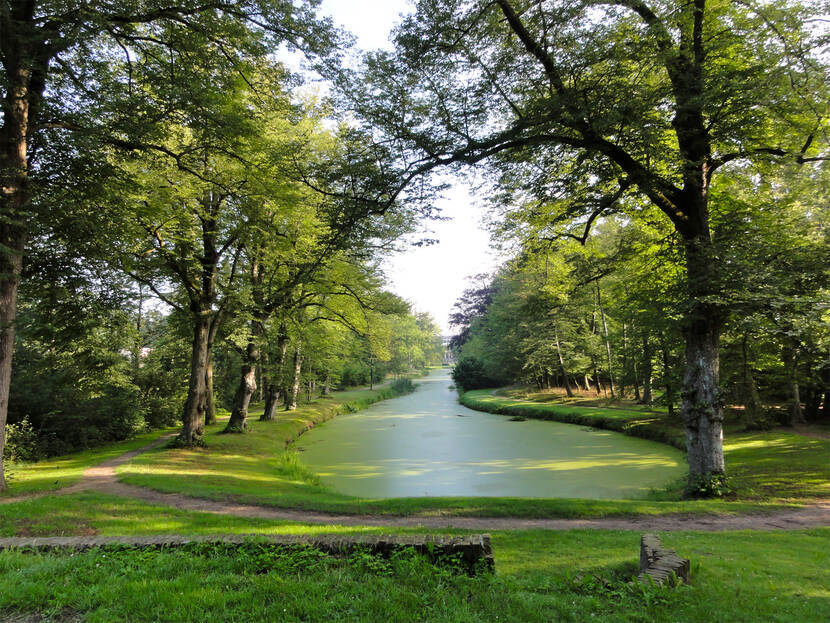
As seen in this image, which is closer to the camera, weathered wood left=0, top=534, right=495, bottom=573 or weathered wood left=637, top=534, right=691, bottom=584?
weathered wood left=637, top=534, right=691, bottom=584

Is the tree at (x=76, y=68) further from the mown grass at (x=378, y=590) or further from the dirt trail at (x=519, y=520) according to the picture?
the mown grass at (x=378, y=590)

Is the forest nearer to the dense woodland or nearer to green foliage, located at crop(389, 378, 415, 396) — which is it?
the dense woodland

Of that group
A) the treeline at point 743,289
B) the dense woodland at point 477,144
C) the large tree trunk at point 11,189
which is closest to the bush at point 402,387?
the treeline at point 743,289

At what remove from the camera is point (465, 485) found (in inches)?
407

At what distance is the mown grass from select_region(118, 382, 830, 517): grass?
2868 millimetres

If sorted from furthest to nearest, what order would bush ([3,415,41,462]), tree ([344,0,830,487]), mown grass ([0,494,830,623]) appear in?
1. bush ([3,415,41,462])
2. tree ([344,0,830,487])
3. mown grass ([0,494,830,623])

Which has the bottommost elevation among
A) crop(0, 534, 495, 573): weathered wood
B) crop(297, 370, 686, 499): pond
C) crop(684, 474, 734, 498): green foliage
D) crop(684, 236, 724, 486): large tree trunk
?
crop(297, 370, 686, 499): pond

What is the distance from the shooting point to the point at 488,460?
13.2 meters

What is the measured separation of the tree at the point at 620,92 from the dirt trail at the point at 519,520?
1.42 m

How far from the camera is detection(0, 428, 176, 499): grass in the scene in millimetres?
7755

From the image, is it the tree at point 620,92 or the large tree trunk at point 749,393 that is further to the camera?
the large tree trunk at point 749,393

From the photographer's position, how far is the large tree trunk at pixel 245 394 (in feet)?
50.6

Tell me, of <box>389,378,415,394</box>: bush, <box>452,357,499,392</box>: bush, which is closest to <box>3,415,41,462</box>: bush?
<box>389,378,415,394</box>: bush

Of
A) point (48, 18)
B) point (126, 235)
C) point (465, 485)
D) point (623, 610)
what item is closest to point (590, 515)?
point (465, 485)
